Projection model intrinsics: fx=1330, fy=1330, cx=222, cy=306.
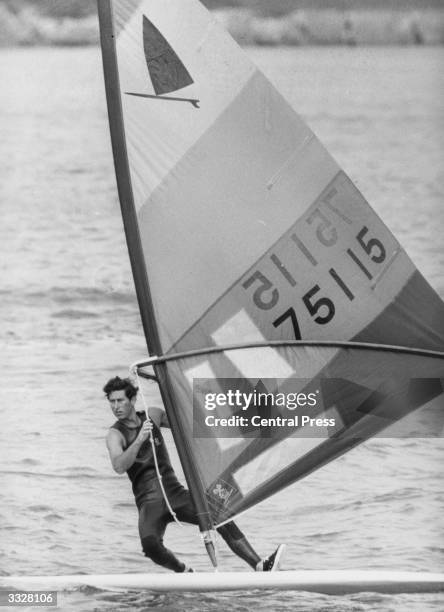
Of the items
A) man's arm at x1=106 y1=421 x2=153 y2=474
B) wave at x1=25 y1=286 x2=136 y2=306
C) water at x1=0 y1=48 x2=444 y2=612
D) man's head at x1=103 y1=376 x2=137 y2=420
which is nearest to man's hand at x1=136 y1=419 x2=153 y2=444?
man's arm at x1=106 y1=421 x2=153 y2=474

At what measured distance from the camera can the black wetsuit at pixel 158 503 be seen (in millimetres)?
4852

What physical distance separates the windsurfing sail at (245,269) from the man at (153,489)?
115mm

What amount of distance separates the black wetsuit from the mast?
0.09 metres

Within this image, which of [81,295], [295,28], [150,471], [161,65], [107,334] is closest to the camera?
[161,65]

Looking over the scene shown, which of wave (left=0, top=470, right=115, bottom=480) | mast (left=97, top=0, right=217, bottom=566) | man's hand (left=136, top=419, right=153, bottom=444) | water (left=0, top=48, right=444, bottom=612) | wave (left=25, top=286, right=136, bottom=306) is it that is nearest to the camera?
mast (left=97, top=0, right=217, bottom=566)

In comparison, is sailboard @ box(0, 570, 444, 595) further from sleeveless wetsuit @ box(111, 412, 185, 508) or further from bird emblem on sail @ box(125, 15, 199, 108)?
bird emblem on sail @ box(125, 15, 199, 108)

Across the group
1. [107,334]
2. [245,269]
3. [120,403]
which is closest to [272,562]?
[120,403]

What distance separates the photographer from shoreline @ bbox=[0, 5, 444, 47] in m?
7.34

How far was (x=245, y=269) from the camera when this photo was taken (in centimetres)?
483

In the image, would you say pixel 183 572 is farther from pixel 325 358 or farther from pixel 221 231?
pixel 221 231

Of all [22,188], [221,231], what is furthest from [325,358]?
[22,188]

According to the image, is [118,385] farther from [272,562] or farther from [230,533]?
[272,562]

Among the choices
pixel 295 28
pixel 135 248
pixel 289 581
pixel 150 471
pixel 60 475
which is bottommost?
pixel 289 581

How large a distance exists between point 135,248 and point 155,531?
1.04 meters
